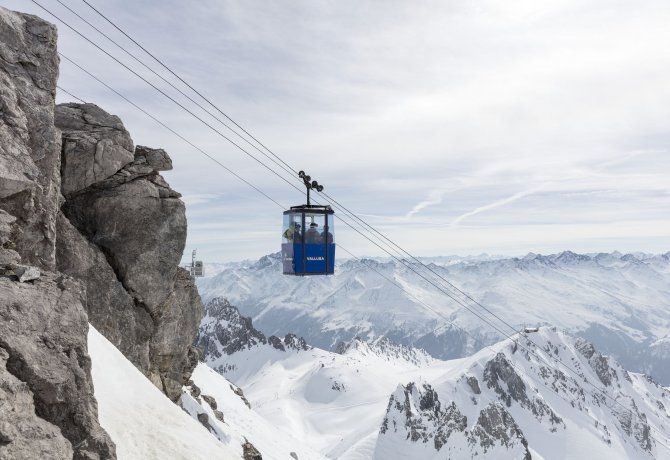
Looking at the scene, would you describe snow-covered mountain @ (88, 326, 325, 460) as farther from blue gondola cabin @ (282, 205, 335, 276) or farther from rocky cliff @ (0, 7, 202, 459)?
blue gondola cabin @ (282, 205, 335, 276)

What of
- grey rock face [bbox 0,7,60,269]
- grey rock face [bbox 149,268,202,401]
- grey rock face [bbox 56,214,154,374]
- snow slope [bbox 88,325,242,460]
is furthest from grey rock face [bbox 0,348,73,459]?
grey rock face [bbox 149,268,202,401]

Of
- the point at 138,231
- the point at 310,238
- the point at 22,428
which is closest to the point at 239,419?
the point at 310,238

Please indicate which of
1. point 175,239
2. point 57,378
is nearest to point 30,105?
point 57,378

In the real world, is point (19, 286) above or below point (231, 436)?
above

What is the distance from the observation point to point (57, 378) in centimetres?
833

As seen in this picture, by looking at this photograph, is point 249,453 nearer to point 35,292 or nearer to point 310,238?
point 310,238

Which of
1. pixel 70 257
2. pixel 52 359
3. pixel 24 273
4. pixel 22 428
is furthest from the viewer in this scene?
pixel 70 257

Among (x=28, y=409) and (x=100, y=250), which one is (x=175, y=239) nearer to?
(x=100, y=250)

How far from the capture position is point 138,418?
12.1 m

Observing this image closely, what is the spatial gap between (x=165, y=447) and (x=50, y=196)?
246 inches

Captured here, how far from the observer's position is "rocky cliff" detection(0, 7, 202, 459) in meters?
8.16

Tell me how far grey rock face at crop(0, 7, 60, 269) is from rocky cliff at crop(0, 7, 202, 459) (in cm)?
3

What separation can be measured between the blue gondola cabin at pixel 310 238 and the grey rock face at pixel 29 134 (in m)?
11.6

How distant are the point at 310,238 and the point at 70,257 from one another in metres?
9.63
